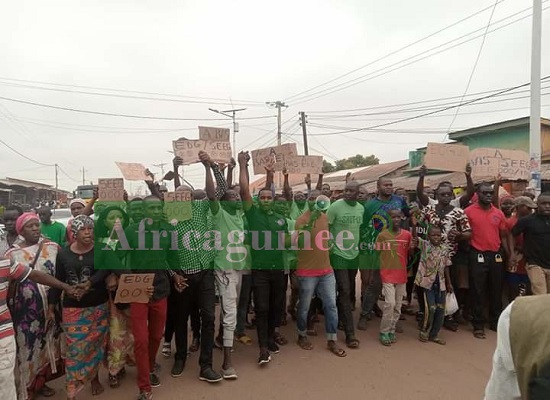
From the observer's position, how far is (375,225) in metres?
5.09

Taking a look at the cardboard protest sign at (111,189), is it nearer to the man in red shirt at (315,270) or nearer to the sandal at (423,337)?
the man in red shirt at (315,270)

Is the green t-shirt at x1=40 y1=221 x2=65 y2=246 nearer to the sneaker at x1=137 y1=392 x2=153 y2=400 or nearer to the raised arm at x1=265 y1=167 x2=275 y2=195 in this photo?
the sneaker at x1=137 y1=392 x2=153 y2=400

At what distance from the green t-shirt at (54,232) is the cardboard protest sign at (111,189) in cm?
86

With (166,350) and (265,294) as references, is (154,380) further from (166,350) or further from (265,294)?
(265,294)

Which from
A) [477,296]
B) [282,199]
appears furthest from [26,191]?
[477,296]

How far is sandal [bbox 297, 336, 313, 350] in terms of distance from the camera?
4324mm

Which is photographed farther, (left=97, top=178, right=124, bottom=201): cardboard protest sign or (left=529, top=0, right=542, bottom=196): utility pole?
(left=529, top=0, right=542, bottom=196): utility pole

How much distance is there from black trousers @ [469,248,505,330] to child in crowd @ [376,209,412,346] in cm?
96

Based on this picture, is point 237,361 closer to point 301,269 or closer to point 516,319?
point 301,269

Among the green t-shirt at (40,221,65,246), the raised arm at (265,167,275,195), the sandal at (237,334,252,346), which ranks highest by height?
the raised arm at (265,167,275,195)

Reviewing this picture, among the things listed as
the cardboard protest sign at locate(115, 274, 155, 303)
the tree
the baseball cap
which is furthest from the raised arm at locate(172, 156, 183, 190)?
the tree

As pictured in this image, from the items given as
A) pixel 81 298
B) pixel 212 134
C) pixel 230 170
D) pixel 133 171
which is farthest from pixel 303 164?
pixel 81 298

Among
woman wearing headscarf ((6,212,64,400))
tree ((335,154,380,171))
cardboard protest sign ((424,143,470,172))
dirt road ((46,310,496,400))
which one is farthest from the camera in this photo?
tree ((335,154,380,171))

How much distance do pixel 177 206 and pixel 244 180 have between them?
0.90 m
